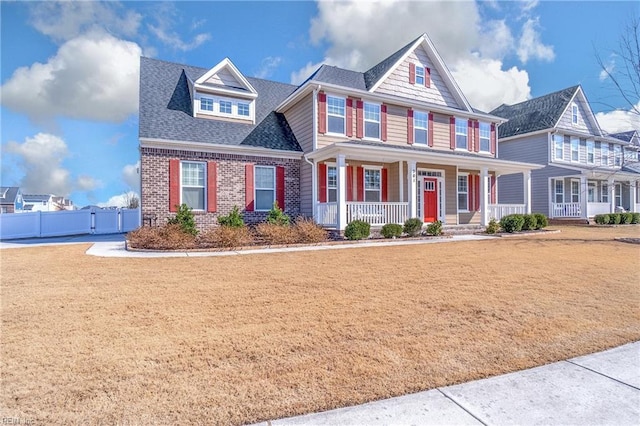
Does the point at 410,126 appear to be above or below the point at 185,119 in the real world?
above

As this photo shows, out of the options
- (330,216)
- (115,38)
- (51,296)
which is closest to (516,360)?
(51,296)

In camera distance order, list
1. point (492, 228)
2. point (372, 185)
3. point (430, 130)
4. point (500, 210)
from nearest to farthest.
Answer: point (492, 228) → point (372, 185) → point (430, 130) → point (500, 210)

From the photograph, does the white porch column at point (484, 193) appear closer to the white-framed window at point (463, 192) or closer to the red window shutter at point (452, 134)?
the white-framed window at point (463, 192)

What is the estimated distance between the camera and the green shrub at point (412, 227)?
13.5 metres

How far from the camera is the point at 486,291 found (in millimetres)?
5531

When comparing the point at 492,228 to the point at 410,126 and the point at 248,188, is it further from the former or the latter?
the point at 248,188

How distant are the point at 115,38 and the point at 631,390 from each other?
53.6 ft

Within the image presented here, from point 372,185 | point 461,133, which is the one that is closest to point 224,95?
point 372,185

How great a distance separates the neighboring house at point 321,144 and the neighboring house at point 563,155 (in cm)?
648

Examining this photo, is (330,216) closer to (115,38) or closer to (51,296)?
(51,296)

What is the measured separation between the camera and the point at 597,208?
22.4 m

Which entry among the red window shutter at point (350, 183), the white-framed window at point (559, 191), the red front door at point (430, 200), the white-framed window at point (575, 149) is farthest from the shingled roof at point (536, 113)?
the red window shutter at point (350, 183)

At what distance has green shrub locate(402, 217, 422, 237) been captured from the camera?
1349 cm

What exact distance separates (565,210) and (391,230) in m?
16.3
